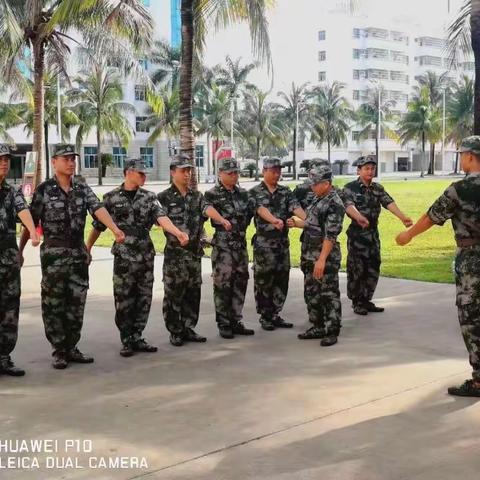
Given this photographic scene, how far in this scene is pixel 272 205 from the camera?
7.02 metres

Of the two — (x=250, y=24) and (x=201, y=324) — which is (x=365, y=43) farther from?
(x=201, y=324)

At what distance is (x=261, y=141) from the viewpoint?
6356 cm

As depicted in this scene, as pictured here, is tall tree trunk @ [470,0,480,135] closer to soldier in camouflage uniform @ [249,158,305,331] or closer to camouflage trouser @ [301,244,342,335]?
soldier in camouflage uniform @ [249,158,305,331]

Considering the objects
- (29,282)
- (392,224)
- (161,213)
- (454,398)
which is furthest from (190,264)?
(392,224)

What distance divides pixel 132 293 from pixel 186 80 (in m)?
7.54

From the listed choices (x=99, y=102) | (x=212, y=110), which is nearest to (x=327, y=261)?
(x=99, y=102)

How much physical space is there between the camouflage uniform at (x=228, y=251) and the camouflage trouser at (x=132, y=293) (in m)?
Result: 0.82

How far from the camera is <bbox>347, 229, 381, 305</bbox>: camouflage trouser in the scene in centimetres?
784

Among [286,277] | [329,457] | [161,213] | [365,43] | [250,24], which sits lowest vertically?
[329,457]

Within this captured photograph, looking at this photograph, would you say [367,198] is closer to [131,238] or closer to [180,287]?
[180,287]

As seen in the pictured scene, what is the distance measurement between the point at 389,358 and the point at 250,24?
26.8 feet

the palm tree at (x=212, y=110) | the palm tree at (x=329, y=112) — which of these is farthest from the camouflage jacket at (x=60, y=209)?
the palm tree at (x=329, y=112)

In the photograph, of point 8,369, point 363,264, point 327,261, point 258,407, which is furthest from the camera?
point 363,264

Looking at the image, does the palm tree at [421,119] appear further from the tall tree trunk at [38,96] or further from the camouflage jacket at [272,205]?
the camouflage jacket at [272,205]
